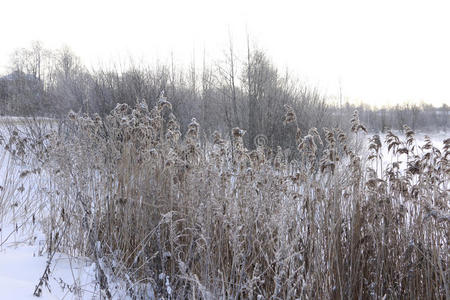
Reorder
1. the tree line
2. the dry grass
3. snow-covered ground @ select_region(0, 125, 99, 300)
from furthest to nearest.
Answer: the tree line
snow-covered ground @ select_region(0, 125, 99, 300)
the dry grass

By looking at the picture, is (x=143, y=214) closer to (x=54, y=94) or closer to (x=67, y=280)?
(x=67, y=280)

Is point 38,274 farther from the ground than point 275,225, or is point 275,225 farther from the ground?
point 275,225

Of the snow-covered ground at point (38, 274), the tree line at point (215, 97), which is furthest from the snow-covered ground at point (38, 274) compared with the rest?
the tree line at point (215, 97)

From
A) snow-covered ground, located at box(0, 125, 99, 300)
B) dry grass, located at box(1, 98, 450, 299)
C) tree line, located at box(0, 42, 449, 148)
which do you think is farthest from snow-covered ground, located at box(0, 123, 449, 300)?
tree line, located at box(0, 42, 449, 148)

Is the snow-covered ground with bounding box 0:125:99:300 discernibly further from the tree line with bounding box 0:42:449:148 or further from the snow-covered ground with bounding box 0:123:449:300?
the tree line with bounding box 0:42:449:148

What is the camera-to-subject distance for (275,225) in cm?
255

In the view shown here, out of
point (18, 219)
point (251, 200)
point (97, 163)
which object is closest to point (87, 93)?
point (18, 219)

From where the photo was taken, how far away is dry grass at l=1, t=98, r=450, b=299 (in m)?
2.37

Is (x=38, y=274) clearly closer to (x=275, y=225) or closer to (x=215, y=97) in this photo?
(x=275, y=225)

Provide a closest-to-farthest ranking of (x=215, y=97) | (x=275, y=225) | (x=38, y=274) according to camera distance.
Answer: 1. (x=275, y=225)
2. (x=38, y=274)
3. (x=215, y=97)

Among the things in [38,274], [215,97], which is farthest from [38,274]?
[215,97]

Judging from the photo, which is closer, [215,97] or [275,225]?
[275,225]

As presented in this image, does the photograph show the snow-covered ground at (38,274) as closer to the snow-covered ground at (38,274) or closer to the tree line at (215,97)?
the snow-covered ground at (38,274)

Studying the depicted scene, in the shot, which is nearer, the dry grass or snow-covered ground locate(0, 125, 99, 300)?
the dry grass
